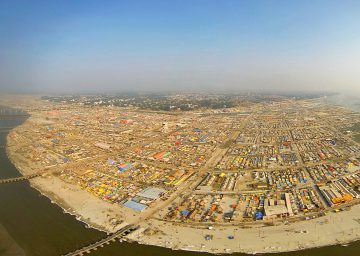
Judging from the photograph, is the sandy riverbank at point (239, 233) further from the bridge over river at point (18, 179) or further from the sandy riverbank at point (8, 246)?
the bridge over river at point (18, 179)

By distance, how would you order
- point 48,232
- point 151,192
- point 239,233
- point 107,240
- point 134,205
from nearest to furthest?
point 107,240
point 239,233
point 48,232
point 134,205
point 151,192

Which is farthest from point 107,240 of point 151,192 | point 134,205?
point 151,192

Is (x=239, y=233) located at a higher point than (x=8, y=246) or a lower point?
higher

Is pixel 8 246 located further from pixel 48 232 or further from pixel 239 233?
pixel 239 233

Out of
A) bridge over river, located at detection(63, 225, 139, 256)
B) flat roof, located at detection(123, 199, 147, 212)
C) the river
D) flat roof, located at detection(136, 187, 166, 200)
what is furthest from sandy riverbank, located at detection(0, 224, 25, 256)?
flat roof, located at detection(136, 187, 166, 200)

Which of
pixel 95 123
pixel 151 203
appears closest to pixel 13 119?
pixel 95 123

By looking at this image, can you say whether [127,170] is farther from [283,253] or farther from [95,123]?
[95,123]

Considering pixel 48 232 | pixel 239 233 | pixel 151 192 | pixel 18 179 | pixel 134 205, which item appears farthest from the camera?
pixel 18 179
